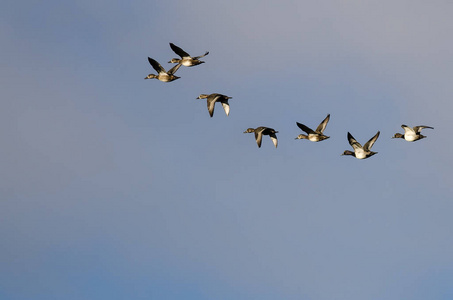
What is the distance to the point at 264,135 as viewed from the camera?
162 metres

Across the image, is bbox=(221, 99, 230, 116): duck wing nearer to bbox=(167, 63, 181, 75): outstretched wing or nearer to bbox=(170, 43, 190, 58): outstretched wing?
bbox=(167, 63, 181, 75): outstretched wing

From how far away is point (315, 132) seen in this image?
15862cm

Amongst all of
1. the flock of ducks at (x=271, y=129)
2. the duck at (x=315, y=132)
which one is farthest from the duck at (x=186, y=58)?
the duck at (x=315, y=132)

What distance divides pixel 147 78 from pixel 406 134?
3313cm

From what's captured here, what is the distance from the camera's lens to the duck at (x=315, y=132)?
517 ft

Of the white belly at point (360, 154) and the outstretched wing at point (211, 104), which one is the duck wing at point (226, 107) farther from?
the white belly at point (360, 154)

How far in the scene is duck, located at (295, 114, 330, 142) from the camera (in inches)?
6206

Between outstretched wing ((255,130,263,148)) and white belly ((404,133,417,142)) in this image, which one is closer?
white belly ((404,133,417,142))

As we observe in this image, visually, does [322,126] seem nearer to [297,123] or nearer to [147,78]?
[297,123]

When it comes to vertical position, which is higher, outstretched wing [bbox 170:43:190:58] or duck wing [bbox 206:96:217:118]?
outstretched wing [bbox 170:43:190:58]

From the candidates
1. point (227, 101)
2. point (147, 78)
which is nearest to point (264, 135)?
point (227, 101)

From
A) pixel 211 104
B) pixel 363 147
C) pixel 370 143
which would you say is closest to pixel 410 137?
pixel 370 143

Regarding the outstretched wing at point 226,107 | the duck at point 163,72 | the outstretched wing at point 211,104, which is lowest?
the outstretched wing at point 211,104

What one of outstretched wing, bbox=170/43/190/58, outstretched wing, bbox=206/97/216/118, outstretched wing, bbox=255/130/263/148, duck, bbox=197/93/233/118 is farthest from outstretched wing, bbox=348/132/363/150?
outstretched wing, bbox=170/43/190/58
